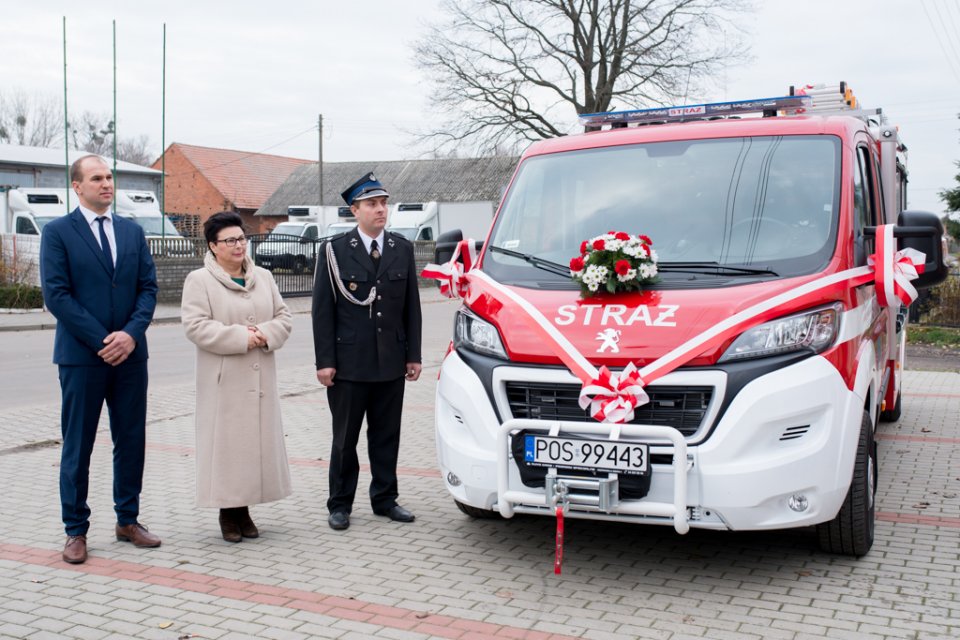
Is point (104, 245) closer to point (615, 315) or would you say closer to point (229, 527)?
point (229, 527)

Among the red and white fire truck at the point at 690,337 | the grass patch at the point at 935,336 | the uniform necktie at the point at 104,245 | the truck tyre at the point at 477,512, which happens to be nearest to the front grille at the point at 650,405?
the red and white fire truck at the point at 690,337

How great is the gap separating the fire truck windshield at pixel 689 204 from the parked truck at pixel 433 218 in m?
29.5

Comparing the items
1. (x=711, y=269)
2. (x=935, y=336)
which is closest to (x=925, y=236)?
(x=711, y=269)

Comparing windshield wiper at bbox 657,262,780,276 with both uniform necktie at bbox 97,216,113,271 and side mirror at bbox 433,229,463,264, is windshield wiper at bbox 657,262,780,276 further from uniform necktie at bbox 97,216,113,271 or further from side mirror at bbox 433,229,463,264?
uniform necktie at bbox 97,216,113,271

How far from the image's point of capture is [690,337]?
15.9 feet

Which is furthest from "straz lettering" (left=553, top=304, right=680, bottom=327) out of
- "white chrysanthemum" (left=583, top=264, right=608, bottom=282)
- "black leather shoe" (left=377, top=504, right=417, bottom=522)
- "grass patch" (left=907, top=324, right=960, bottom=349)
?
"grass patch" (left=907, top=324, right=960, bottom=349)

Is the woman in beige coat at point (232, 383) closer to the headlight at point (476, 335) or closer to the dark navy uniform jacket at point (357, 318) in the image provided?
the dark navy uniform jacket at point (357, 318)

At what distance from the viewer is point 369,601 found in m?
4.89

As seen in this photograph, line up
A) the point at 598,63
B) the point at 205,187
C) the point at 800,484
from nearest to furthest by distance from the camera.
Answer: the point at 800,484 < the point at 598,63 < the point at 205,187

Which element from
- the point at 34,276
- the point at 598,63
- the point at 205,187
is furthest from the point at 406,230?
the point at 205,187

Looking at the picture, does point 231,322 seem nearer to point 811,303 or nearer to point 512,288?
point 512,288

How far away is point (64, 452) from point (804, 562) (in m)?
3.90

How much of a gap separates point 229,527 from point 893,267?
3876 millimetres

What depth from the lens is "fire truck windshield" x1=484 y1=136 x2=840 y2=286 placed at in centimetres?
545
